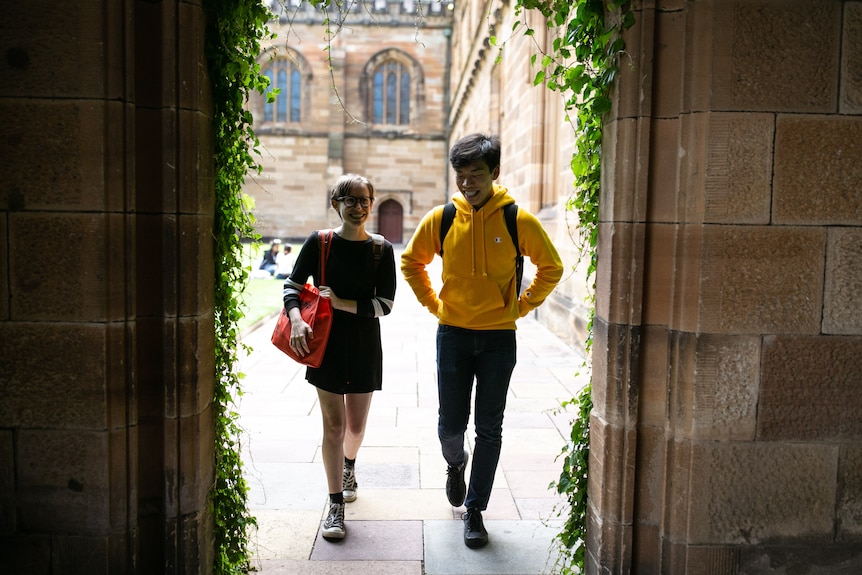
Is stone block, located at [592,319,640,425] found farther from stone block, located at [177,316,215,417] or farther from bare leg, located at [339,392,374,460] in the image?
stone block, located at [177,316,215,417]

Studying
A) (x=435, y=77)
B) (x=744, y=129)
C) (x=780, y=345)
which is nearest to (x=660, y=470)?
(x=780, y=345)

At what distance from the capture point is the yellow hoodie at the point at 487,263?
3.25 m

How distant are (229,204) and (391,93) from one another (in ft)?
99.6

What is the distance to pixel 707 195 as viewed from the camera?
2.56 m

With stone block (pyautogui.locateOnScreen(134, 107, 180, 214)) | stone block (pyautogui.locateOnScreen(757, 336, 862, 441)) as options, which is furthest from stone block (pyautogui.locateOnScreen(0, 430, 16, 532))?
stone block (pyautogui.locateOnScreen(757, 336, 862, 441))

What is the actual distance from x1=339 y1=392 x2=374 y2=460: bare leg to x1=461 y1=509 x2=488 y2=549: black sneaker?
67cm

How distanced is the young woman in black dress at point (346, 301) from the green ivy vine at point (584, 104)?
37.2 inches

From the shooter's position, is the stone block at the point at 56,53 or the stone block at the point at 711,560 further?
the stone block at the point at 711,560

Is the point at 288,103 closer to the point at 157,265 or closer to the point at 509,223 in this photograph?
the point at 509,223

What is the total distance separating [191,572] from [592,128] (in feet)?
7.65

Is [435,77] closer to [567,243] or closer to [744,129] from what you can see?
[567,243]

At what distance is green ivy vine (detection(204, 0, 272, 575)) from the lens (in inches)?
109

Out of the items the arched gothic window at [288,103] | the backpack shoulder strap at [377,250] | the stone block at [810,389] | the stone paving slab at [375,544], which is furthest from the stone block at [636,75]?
the arched gothic window at [288,103]

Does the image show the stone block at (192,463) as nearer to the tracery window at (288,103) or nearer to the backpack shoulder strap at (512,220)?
the backpack shoulder strap at (512,220)
